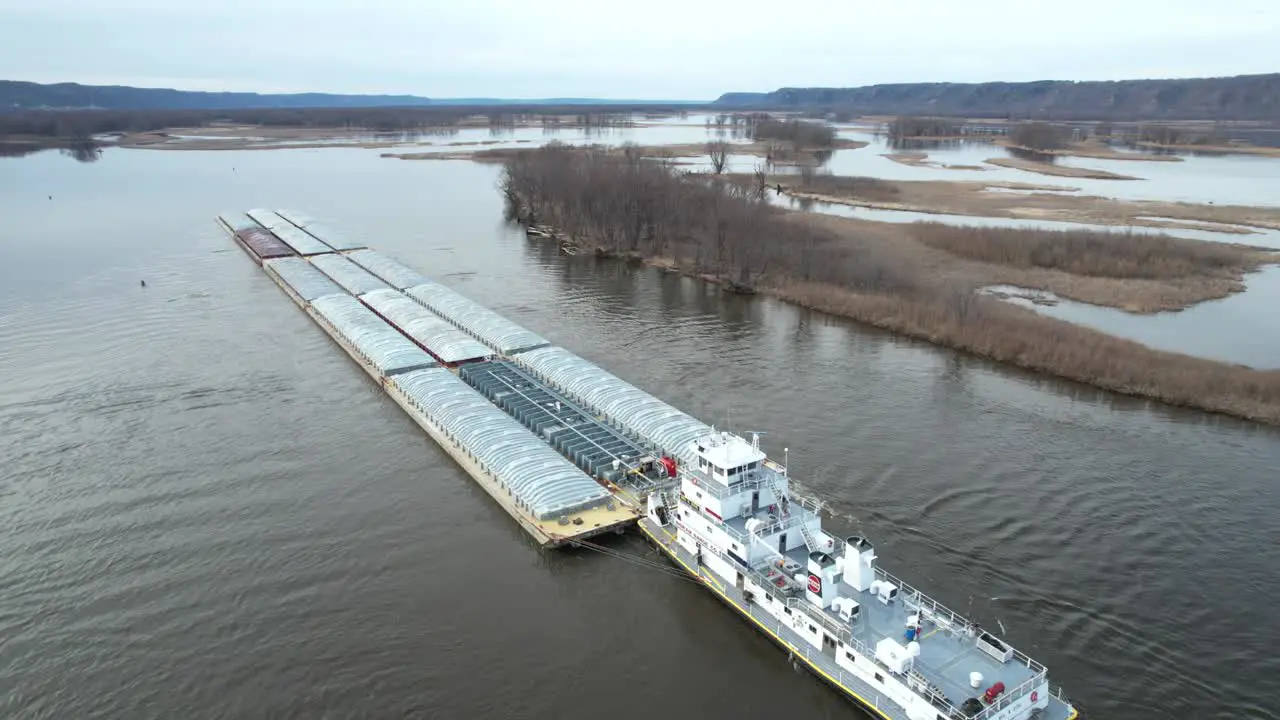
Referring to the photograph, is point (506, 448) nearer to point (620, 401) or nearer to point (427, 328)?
point (620, 401)

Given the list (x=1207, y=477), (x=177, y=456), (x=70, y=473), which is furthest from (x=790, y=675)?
(x=70, y=473)

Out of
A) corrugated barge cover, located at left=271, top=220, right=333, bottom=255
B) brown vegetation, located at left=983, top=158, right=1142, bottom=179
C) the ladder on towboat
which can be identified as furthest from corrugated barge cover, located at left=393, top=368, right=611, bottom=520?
brown vegetation, located at left=983, top=158, right=1142, bottom=179

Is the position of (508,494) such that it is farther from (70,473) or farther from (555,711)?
(70,473)

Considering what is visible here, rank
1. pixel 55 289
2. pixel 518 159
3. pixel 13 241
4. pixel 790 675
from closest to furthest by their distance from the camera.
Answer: pixel 790 675 → pixel 55 289 → pixel 13 241 → pixel 518 159

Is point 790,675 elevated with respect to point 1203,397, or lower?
lower

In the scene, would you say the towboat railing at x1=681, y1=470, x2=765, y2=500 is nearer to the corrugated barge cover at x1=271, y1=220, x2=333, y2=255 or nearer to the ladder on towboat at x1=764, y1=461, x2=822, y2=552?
the ladder on towboat at x1=764, y1=461, x2=822, y2=552

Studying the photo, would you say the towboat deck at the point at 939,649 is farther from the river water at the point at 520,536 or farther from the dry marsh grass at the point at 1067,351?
the dry marsh grass at the point at 1067,351

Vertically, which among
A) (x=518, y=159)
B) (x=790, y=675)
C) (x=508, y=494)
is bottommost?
(x=790, y=675)
